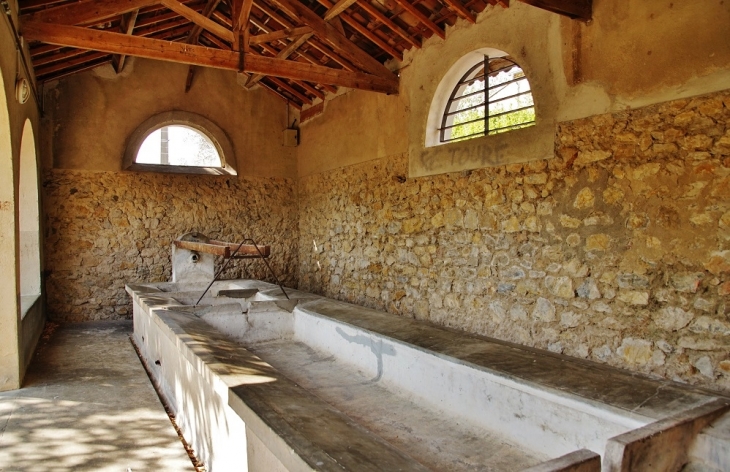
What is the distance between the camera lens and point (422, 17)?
4934 millimetres

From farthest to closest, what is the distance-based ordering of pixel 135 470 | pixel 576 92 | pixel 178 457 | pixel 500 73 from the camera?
1. pixel 500 73
2. pixel 576 92
3. pixel 178 457
4. pixel 135 470

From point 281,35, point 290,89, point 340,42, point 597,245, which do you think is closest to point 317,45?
point 281,35

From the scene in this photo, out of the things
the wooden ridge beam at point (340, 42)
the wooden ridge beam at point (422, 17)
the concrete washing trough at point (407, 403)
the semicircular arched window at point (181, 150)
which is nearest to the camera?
the concrete washing trough at point (407, 403)

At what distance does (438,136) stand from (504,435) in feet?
11.4

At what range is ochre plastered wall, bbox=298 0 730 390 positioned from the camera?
9.91 ft

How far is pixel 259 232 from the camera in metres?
8.30

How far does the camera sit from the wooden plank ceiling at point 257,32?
457 centimetres

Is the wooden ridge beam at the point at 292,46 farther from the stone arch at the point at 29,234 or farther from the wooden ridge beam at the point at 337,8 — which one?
the stone arch at the point at 29,234

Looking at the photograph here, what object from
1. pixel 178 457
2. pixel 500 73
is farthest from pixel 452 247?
pixel 178 457

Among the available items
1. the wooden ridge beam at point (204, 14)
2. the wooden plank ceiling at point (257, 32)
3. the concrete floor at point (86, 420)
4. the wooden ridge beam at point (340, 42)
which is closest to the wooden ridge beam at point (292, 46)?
the wooden plank ceiling at point (257, 32)

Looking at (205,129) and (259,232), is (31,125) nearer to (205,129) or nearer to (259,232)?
(205,129)

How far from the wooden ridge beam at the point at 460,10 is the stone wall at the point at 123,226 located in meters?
4.78

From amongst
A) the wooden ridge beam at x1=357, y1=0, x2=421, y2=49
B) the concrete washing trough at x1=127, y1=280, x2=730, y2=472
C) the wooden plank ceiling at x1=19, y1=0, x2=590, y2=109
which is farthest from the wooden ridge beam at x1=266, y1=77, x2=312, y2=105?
the concrete washing trough at x1=127, y1=280, x2=730, y2=472

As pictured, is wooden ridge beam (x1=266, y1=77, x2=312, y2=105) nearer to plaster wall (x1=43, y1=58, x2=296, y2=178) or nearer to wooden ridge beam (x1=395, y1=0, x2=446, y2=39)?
plaster wall (x1=43, y1=58, x2=296, y2=178)
